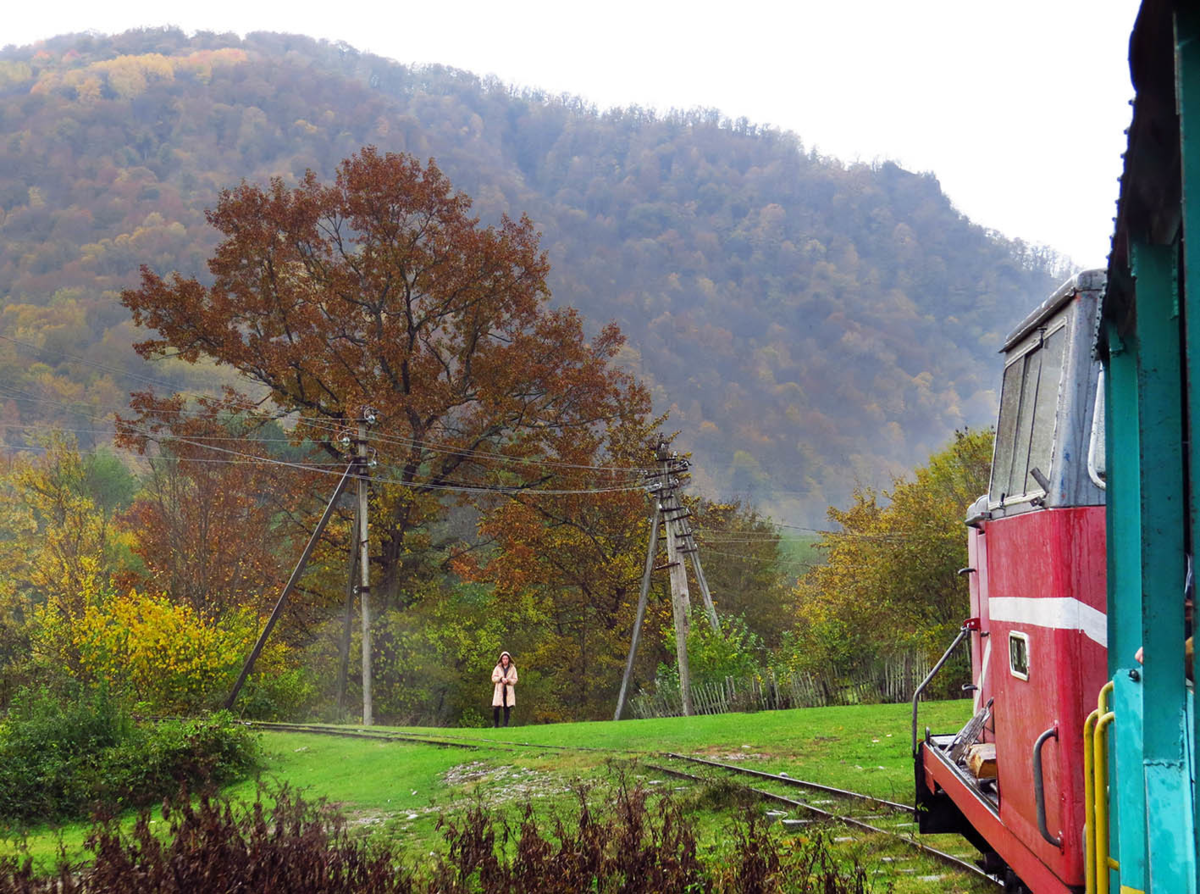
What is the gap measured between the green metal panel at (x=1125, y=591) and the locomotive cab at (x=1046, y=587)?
983 mm

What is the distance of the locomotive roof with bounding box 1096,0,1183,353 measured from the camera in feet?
6.37

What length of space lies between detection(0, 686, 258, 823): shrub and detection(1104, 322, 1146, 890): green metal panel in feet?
43.0

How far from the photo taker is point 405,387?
36156mm

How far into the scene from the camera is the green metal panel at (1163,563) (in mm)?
2145

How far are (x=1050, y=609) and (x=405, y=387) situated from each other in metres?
33.4

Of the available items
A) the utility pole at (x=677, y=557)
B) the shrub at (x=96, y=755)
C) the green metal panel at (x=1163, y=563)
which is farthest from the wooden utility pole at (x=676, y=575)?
the green metal panel at (x=1163, y=563)

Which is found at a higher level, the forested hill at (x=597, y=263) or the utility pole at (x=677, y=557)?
the forested hill at (x=597, y=263)

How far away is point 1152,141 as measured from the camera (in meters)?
2.10

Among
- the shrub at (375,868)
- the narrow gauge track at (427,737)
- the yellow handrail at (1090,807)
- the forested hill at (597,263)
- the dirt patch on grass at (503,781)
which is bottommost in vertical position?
the narrow gauge track at (427,737)

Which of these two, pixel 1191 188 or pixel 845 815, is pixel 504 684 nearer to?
pixel 845 815

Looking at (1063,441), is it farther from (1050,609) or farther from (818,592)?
(818,592)

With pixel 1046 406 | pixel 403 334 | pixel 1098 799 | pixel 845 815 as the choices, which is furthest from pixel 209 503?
pixel 1098 799

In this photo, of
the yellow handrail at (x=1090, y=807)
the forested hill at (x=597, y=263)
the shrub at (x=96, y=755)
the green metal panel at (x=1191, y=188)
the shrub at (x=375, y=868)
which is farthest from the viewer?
the forested hill at (x=597, y=263)

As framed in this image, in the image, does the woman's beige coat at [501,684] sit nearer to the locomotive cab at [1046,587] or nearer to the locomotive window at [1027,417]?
the locomotive cab at [1046,587]
